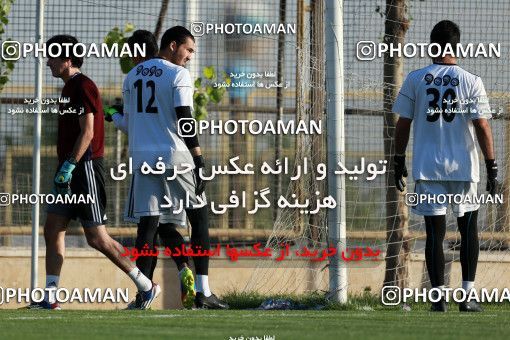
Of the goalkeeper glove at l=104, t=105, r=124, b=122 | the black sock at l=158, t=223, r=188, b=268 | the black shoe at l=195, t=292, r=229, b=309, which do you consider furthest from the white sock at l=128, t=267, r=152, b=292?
the goalkeeper glove at l=104, t=105, r=124, b=122

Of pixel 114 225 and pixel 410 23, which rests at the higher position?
pixel 410 23

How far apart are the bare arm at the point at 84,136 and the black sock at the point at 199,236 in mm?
853

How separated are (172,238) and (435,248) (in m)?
1.91

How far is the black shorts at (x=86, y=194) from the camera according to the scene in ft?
30.6

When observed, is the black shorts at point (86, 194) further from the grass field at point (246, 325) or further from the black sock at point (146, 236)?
the grass field at point (246, 325)

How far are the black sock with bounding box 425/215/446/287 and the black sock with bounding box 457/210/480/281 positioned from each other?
0.55ft

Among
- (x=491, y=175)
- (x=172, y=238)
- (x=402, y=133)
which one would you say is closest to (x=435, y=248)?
(x=491, y=175)

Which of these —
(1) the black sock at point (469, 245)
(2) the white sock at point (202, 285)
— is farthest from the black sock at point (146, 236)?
(1) the black sock at point (469, 245)

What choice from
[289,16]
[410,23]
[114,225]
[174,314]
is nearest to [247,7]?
[289,16]

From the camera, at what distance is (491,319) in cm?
805

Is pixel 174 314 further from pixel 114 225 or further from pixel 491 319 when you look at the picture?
pixel 114 225

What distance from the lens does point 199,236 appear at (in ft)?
31.3

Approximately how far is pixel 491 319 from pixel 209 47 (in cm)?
524

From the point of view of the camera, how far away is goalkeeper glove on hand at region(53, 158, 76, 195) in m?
9.20
